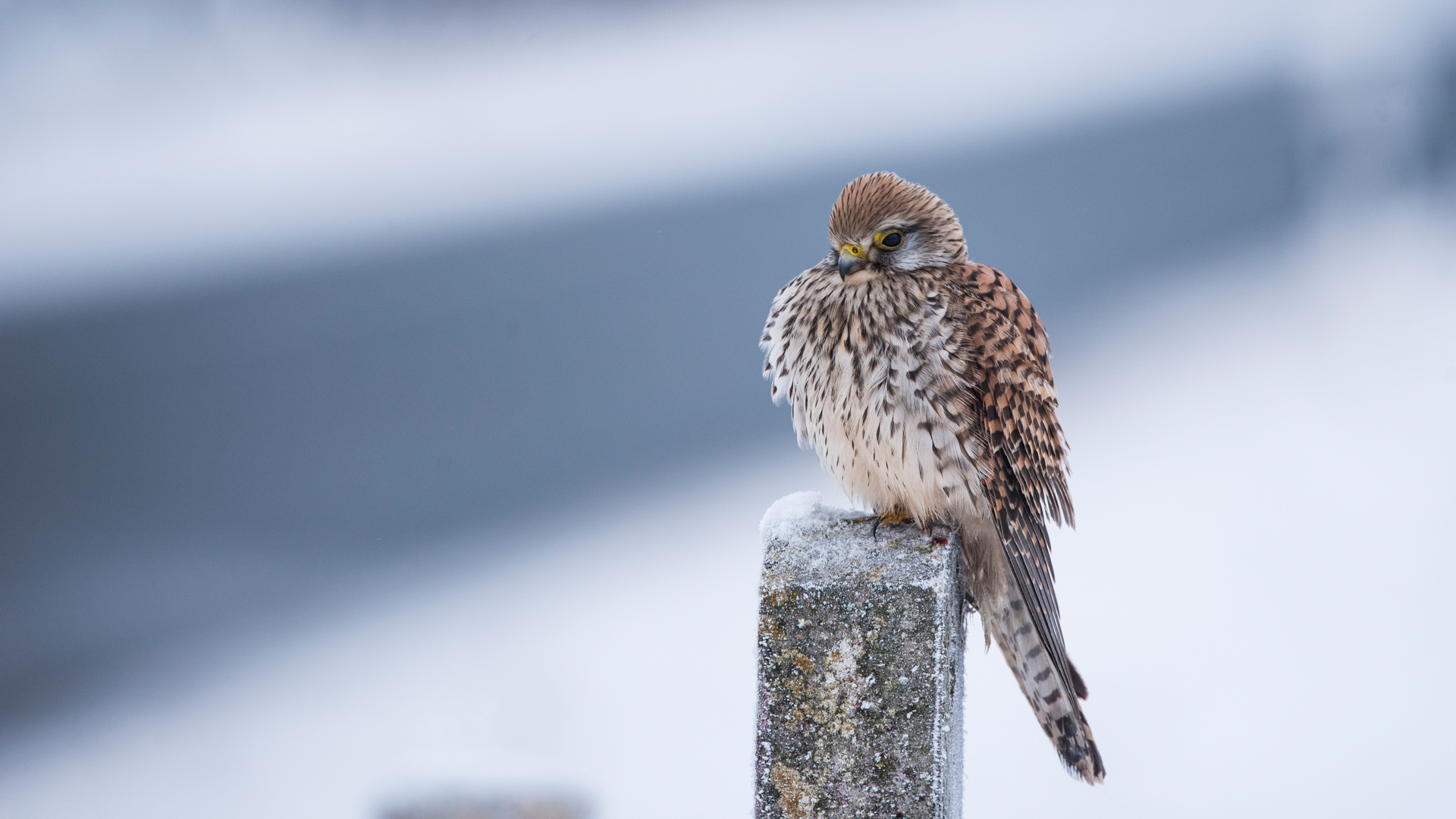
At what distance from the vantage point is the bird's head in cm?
202

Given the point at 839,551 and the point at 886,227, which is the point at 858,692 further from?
the point at 886,227

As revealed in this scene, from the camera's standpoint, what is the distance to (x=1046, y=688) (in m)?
2.01

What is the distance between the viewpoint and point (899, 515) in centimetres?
210

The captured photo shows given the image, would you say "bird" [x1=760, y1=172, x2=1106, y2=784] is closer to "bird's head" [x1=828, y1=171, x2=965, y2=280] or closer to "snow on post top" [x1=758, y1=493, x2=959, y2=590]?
"bird's head" [x1=828, y1=171, x2=965, y2=280]

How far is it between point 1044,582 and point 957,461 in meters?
0.30

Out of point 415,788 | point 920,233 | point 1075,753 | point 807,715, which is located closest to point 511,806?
point 415,788

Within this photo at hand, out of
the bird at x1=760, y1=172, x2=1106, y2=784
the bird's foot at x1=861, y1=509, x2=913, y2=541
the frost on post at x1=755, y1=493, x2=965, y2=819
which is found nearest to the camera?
the frost on post at x1=755, y1=493, x2=965, y2=819

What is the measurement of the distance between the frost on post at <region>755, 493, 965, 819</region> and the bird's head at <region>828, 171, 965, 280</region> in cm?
77

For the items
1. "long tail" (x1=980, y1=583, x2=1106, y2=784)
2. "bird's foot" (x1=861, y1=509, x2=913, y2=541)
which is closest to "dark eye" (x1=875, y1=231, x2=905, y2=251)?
"bird's foot" (x1=861, y1=509, x2=913, y2=541)

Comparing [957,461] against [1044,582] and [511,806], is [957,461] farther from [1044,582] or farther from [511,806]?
[511,806]

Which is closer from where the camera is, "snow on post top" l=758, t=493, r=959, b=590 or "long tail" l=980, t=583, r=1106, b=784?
"snow on post top" l=758, t=493, r=959, b=590

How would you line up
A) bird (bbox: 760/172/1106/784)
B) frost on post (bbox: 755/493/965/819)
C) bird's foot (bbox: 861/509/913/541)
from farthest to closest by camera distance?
bird (bbox: 760/172/1106/784) → bird's foot (bbox: 861/509/913/541) → frost on post (bbox: 755/493/965/819)

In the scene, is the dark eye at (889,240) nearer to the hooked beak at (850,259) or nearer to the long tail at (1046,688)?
the hooked beak at (850,259)

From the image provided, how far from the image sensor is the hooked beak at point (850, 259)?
80.0 inches
